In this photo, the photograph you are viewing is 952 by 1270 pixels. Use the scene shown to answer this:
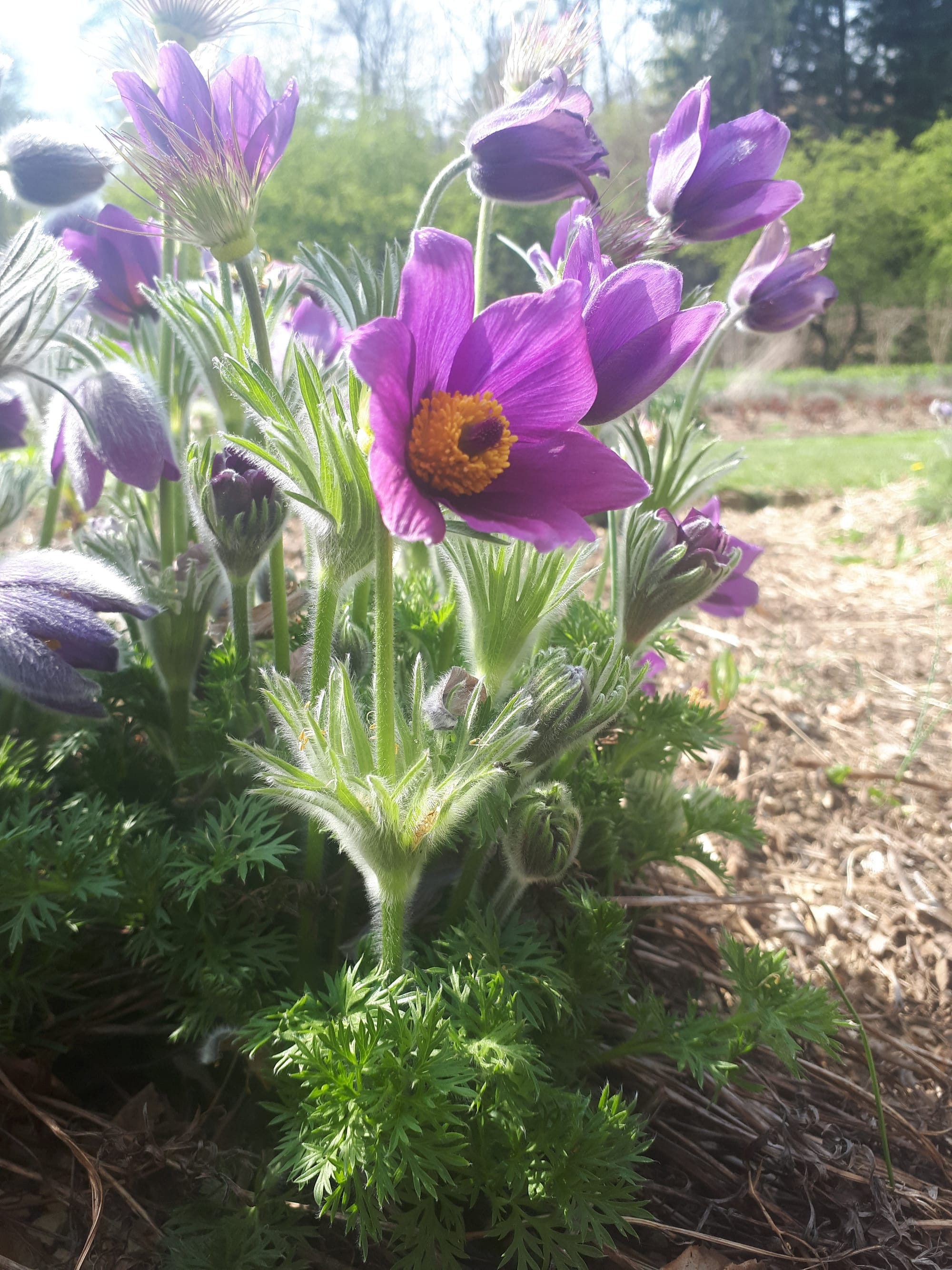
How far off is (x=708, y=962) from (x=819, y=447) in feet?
24.6

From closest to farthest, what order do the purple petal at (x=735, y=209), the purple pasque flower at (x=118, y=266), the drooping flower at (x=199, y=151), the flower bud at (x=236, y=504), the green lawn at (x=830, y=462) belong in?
the drooping flower at (x=199, y=151) → the flower bud at (x=236, y=504) → the purple petal at (x=735, y=209) → the purple pasque flower at (x=118, y=266) → the green lawn at (x=830, y=462)

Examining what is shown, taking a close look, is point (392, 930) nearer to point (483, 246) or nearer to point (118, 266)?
point (483, 246)

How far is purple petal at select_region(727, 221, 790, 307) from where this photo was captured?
3.79ft

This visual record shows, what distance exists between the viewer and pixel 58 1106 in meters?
0.87

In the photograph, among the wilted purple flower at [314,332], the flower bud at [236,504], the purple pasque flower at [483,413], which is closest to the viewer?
the purple pasque flower at [483,413]

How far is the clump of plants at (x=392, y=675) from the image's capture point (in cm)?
63

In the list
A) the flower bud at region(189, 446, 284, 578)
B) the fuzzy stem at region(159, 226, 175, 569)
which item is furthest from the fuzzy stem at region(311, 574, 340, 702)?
the fuzzy stem at region(159, 226, 175, 569)

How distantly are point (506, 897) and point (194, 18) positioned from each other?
3.46 feet

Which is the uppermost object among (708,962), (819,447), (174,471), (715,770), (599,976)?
(174,471)

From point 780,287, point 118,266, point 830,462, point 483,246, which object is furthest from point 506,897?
point 830,462

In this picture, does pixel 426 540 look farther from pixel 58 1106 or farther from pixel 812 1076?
pixel 812 1076

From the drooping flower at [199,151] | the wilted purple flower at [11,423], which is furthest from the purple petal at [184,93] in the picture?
the wilted purple flower at [11,423]

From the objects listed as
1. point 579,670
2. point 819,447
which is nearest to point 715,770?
point 579,670

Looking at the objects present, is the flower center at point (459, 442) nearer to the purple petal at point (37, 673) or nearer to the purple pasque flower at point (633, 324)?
the purple pasque flower at point (633, 324)
